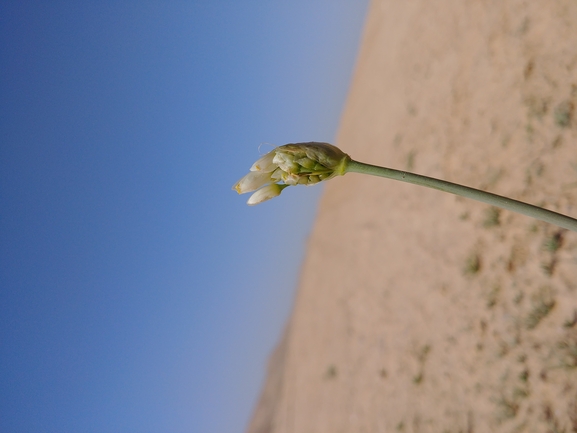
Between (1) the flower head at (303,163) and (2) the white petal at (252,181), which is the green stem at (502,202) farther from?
(2) the white petal at (252,181)

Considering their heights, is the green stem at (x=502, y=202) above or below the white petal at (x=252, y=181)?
above

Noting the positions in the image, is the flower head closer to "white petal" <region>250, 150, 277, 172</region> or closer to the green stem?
"white petal" <region>250, 150, 277, 172</region>

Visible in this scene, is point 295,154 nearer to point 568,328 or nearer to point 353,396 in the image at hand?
point 568,328

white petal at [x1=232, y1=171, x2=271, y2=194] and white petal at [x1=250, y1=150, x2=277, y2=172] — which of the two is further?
white petal at [x1=232, y1=171, x2=271, y2=194]

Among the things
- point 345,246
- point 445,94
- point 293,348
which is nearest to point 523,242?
point 445,94

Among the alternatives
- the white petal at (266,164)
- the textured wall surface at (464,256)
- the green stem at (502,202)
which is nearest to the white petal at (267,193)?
the white petal at (266,164)

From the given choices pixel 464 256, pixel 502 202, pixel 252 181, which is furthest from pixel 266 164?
pixel 464 256

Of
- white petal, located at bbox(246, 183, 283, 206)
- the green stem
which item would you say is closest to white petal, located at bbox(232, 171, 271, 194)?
white petal, located at bbox(246, 183, 283, 206)

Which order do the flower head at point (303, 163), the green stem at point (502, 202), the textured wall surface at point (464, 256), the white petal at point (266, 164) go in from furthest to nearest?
the textured wall surface at point (464, 256) → the white petal at point (266, 164) → the flower head at point (303, 163) → the green stem at point (502, 202)

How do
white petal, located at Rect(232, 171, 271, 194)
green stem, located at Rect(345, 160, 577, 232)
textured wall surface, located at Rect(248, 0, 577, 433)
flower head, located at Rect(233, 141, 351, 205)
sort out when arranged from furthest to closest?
textured wall surface, located at Rect(248, 0, 577, 433) < white petal, located at Rect(232, 171, 271, 194) < flower head, located at Rect(233, 141, 351, 205) < green stem, located at Rect(345, 160, 577, 232)

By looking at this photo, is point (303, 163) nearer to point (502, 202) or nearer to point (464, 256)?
point (502, 202)

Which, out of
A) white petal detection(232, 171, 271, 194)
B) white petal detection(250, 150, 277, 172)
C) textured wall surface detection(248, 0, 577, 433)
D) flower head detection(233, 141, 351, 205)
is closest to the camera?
flower head detection(233, 141, 351, 205)
